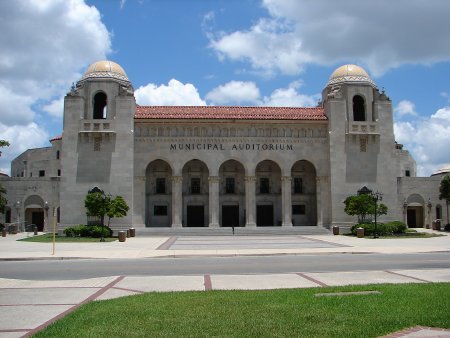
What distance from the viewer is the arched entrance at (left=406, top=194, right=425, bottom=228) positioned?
168ft

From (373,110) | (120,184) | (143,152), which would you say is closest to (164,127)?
(143,152)

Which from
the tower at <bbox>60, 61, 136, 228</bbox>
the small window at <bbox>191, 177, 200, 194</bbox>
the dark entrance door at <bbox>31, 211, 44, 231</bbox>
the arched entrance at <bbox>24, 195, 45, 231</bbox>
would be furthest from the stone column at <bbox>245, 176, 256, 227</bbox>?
the dark entrance door at <bbox>31, 211, 44, 231</bbox>

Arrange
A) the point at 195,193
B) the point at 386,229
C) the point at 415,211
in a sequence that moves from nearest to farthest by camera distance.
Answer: the point at 386,229 < the point at 195,193 < the point at 415,211

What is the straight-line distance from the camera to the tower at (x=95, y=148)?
42.5 m

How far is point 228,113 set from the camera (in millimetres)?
45719

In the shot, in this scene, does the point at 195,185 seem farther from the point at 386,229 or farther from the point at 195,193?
the point at 386,229

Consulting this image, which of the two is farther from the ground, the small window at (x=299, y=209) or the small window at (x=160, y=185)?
the small window at (x=160, y=185)

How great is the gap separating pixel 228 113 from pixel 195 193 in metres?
8.59

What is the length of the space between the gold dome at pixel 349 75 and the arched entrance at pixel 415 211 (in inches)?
544

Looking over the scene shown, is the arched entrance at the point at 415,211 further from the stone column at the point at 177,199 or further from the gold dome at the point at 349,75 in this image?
the stone column at the point at 177,199

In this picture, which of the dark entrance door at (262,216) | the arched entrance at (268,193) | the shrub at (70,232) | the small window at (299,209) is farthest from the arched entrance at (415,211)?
the shrub at (70,232)

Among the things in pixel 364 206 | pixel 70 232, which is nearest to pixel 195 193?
pixel 70 232

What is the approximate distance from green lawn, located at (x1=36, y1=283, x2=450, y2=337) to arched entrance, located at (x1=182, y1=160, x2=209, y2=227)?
37.1m

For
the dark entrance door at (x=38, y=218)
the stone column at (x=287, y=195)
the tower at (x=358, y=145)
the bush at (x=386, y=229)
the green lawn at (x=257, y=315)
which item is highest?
the tower at (x=358, y=145)
